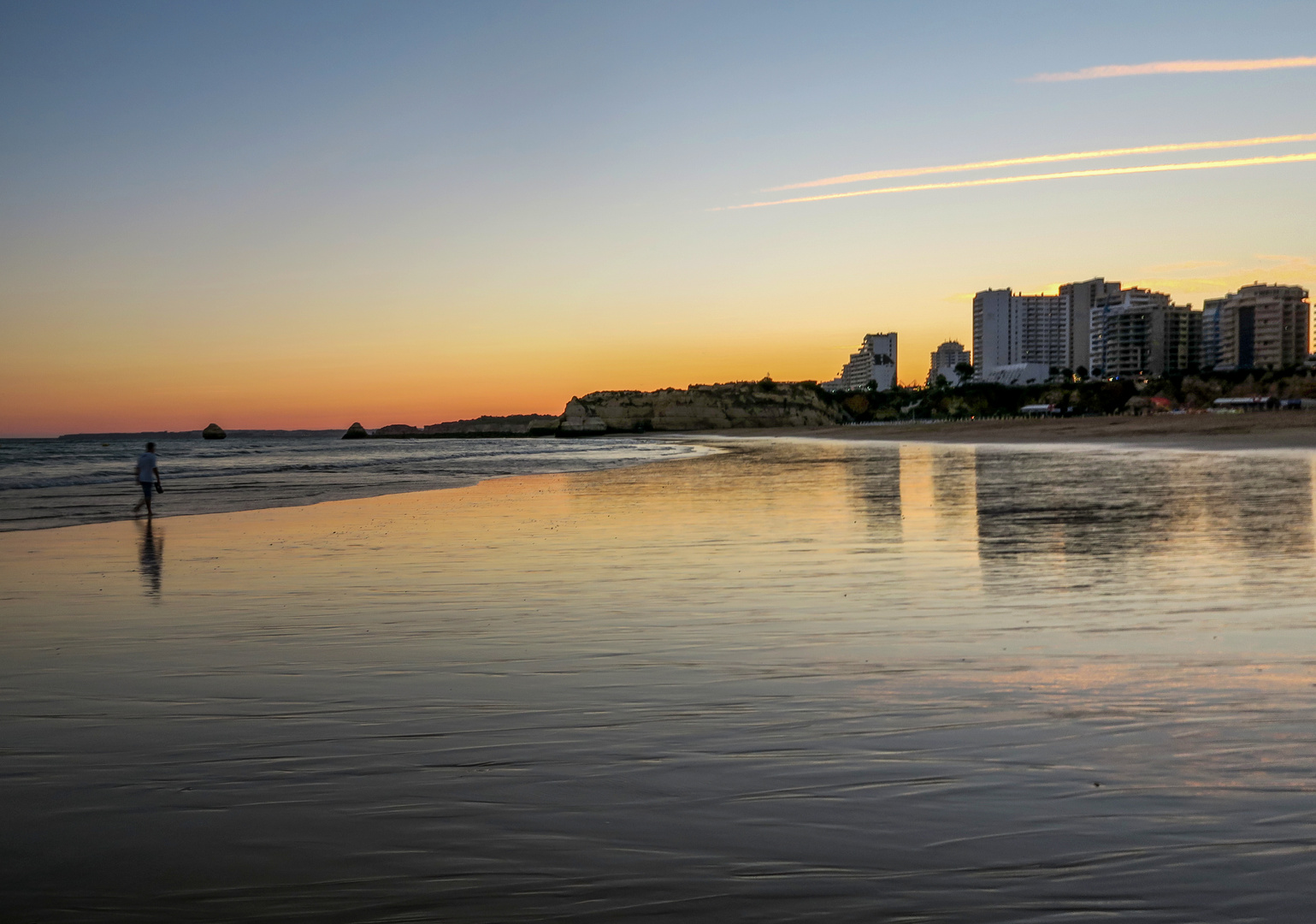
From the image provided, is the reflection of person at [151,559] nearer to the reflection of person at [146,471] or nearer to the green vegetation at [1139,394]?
the reflection of person at [146,471]

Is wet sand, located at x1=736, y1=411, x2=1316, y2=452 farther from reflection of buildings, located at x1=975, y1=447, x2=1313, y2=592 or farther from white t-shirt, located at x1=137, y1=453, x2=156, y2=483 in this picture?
white t-shirt, located at x1=137, y1=453, x2=156, y2=483

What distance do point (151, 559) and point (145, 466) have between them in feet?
29.4

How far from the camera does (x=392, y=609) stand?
855 cm

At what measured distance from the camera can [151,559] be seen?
1273 cm

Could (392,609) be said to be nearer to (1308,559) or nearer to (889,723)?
(889,723)

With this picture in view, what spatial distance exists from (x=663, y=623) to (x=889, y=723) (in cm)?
305

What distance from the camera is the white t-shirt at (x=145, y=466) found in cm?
2027

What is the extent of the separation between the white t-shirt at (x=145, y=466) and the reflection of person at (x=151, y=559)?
3.25 meters

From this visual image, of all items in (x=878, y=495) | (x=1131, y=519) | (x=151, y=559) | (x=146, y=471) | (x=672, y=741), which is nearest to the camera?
(x=672, y=741)

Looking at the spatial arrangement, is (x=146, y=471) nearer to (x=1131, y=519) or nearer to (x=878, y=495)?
(x=878, y=495)

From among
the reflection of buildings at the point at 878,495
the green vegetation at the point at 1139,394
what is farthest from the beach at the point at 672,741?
the green vegetation at the point at 1139,394

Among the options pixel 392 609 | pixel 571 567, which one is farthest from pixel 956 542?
pixel 392 609

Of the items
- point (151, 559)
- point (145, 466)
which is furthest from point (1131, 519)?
point (145, 466)

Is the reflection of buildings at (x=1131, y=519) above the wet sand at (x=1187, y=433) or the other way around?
the other way around
